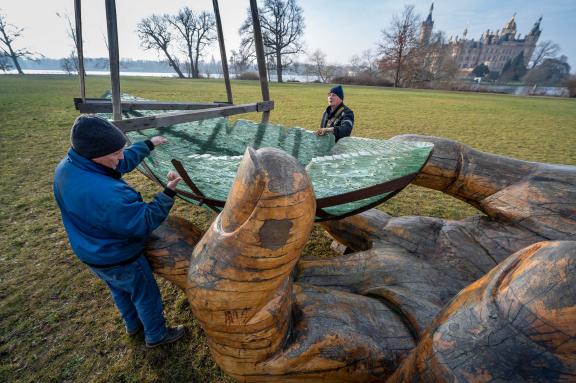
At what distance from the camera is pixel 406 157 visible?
1407 millimetres

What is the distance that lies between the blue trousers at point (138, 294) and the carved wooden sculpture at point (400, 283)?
0.21 meters

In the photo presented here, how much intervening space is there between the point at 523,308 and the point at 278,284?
74cm

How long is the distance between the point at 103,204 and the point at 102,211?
1.3 inches

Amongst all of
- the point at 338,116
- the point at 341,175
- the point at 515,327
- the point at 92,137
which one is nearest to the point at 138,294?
the point at 92,137

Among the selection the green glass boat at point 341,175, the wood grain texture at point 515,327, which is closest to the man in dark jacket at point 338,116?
the green glass boat at point 341,175

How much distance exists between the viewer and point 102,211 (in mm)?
1284

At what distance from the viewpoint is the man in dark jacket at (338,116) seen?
10.2ft

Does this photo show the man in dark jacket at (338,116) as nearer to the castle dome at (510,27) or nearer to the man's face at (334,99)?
the man's face at (334,99)

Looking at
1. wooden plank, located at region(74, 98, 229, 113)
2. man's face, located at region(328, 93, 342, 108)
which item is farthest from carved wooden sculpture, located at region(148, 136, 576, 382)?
wooden plank, located at region(74, 98, 229, 113)

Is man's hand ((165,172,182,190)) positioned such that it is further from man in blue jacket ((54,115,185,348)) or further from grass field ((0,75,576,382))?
grass field ((0,75,576,382))

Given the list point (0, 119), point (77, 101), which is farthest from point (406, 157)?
point (0, 119)

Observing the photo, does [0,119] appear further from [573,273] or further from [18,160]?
[573,273]

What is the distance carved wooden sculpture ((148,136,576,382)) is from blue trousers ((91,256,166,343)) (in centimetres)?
21

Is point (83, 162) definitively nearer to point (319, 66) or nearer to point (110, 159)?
point (110, 159)
